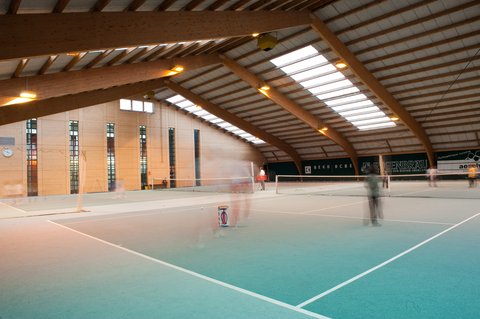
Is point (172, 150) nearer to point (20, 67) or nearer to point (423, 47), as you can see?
point (20, 67)

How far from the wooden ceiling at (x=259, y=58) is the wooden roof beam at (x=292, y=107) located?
99 millimetres

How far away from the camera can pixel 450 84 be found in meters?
22.9

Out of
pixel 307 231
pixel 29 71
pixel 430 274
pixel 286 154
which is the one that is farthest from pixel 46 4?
pixel 286 154

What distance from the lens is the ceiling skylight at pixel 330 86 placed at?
22.5 metres

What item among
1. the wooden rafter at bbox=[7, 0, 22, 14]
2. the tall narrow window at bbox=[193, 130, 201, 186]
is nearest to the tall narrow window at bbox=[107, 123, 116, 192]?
the tall narrow window at bbox=[193, 130, 201, 186]

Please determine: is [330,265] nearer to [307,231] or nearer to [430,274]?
Result: [430,274]

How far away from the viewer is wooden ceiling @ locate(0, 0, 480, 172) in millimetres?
9156

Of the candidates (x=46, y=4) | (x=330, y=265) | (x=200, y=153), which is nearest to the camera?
(x=330, y=265)

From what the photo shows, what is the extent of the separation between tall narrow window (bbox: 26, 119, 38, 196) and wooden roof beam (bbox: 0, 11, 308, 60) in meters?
21.9

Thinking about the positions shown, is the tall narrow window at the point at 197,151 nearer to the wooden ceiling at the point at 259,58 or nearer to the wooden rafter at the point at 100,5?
the wooden ceiling at the point at 259,58

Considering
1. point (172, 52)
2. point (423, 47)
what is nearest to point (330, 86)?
point (423, 47)

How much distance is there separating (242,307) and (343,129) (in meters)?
31.5

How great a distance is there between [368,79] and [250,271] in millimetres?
20568

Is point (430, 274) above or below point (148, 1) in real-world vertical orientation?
below
